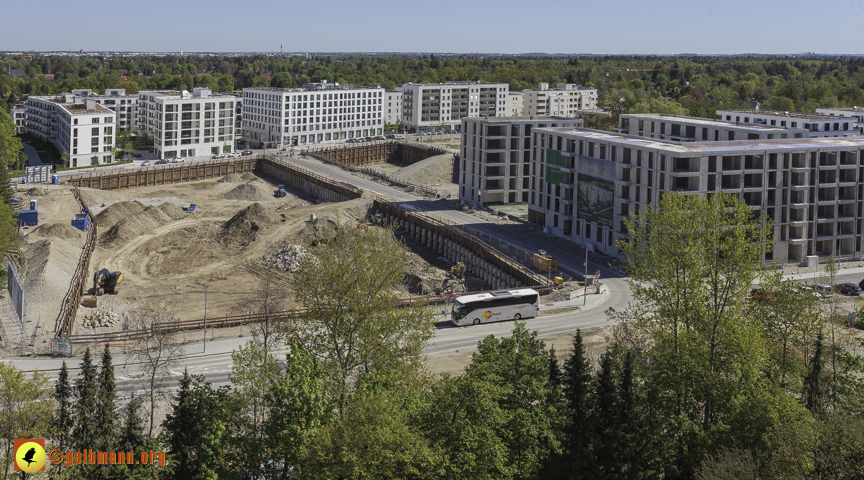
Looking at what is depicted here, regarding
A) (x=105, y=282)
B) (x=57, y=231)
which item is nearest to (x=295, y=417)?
(x=105, y=282)

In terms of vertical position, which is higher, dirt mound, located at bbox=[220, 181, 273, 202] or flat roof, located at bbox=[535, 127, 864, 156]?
flat roof, located at bbox=[535, 127, 864, 156]

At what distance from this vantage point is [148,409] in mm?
A: 49531

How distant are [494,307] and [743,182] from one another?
33572 mm

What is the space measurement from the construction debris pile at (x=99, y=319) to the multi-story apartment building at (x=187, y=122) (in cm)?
10203

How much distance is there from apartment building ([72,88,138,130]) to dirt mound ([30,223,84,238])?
297ft

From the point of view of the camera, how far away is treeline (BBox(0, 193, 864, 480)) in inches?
1280

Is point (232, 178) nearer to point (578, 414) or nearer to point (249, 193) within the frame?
point (249, 193)

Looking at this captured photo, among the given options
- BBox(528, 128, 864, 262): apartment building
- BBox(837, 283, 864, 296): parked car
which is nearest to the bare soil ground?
BBox(528, 128, 864, 262): apartment building

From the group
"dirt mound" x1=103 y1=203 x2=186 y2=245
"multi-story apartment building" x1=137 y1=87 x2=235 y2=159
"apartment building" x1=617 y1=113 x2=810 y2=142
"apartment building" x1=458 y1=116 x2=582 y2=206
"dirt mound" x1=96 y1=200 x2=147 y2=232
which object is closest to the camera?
"apartment building" x1=617 y1=113 x2=810 y2=142

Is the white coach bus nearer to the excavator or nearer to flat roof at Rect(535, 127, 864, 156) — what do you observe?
flat roof at Rect(535, 127, 864, 156)

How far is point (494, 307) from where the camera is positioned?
70.1 metres

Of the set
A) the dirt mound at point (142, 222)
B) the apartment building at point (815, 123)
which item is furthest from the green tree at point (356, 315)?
the apartment building at point (815, 123)

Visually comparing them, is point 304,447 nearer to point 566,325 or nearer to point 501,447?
point 501,447

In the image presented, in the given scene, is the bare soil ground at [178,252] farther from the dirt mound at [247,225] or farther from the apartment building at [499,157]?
the apartment building at [499,157]
